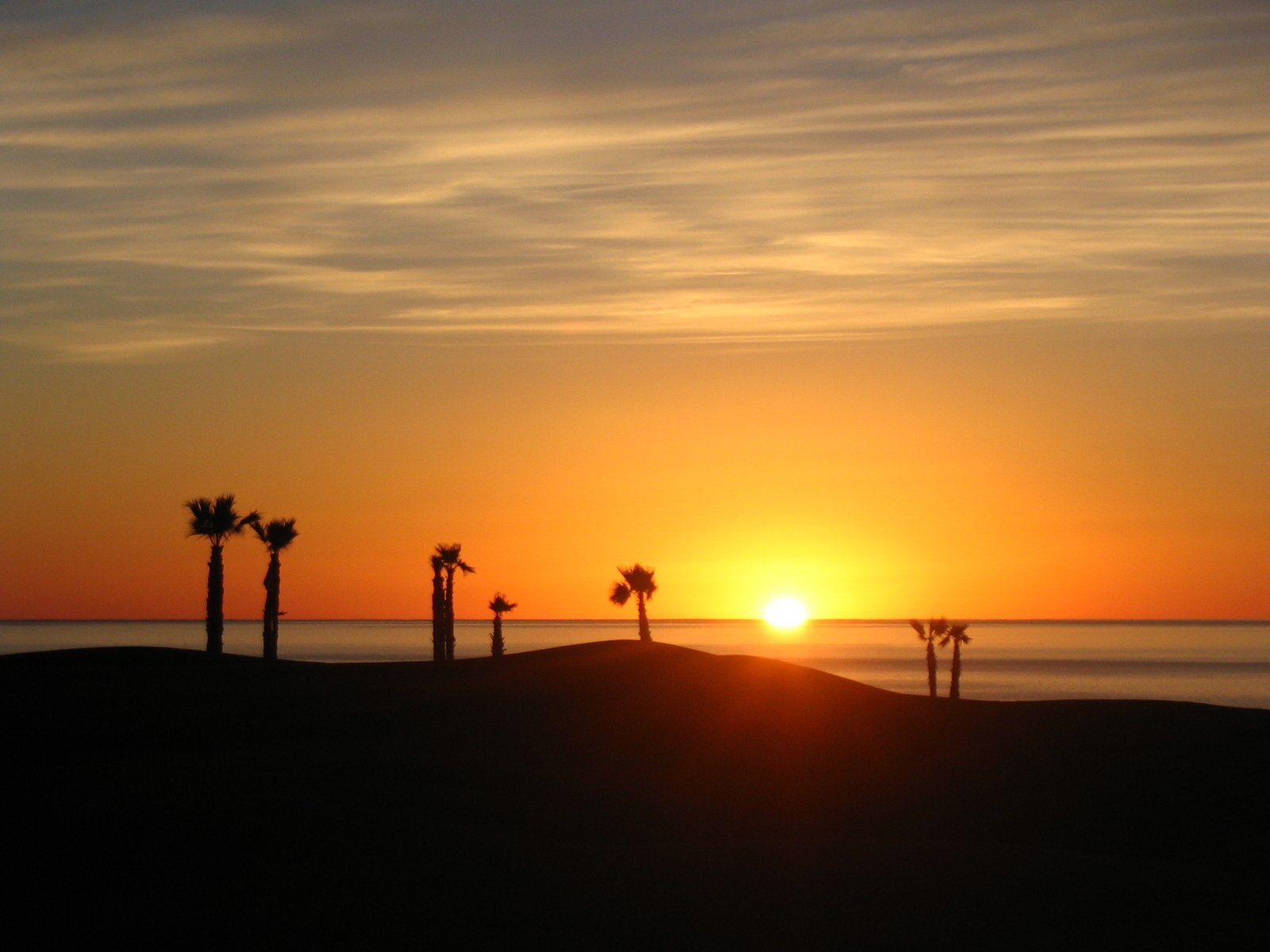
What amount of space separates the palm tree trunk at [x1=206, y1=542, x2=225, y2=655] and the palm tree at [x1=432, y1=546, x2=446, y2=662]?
13.7 m

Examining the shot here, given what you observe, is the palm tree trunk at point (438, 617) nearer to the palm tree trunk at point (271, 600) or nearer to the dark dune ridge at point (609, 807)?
the palm tree trunk at point (271, 600)

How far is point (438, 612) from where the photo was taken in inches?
2677

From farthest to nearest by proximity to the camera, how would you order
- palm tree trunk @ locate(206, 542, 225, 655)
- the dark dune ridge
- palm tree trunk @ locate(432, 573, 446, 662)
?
palm tree trunk @ locate(432, 573, 446, 662)
palm tree trunk @ locate(206, 542, 225, 655)
the dark dune ridge

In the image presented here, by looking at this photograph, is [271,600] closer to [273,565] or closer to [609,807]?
[273,565]

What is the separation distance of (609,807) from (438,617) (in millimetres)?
44290

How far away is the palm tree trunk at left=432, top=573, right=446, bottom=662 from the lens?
65562 millimetres

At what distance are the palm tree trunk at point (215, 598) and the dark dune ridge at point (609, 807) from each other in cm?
968

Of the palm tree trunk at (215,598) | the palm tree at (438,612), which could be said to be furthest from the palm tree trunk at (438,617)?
the palm tree trunk at (215,598)

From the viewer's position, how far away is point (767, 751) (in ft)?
101

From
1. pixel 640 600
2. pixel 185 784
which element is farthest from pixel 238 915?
pixel 640 600

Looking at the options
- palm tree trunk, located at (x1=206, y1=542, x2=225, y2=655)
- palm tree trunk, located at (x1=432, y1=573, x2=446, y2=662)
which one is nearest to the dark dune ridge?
palm tree trunk, located at (x1=206, y1=542, x2=225, y2=655)

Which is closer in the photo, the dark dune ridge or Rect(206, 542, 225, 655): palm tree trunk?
the dark dune ridge

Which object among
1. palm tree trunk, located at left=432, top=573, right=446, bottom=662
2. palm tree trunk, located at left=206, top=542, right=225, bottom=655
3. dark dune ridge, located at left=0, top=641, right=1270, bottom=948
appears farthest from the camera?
palm tree trunk, located at left=432, top=573, right=446, bottom=662

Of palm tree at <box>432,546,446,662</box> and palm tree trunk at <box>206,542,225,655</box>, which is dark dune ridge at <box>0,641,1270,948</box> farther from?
palm tree at <box>432,546,446,662</box>
